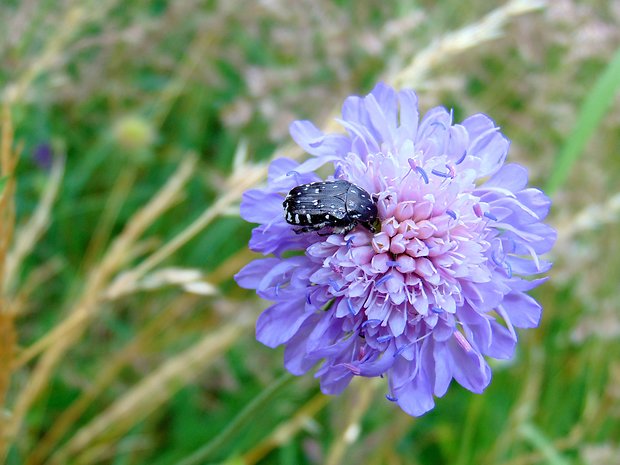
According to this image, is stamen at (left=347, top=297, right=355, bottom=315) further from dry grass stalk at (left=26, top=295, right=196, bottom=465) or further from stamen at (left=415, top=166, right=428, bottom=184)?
dry grass stalk at (left=26, top=295, right=196, bottom=465)

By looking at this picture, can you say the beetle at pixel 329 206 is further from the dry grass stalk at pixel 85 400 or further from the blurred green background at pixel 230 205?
the dry grass stalk at pixel 85 400

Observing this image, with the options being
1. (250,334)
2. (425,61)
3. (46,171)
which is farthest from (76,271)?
(425,61)

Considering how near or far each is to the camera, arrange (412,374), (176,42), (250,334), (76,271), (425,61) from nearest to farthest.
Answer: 1. (412,374)
2. (425,61)
3. (250,334)
4. (76,271)
5. (176,42)

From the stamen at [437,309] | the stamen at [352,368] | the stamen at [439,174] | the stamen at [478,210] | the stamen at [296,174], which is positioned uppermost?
the stamen at [296,174]

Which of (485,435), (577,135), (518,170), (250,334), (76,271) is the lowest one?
(485,435)

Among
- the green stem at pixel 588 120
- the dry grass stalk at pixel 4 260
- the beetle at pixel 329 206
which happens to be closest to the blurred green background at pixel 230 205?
the green stem at pixel 588 120

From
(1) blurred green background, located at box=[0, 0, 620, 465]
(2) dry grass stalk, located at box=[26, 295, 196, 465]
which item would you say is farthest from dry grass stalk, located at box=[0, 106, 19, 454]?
(2) dry grass stalk, located at box=[26, 295, 196, 465]

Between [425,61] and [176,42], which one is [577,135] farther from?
[176,42]

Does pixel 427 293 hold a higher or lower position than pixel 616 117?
higher
